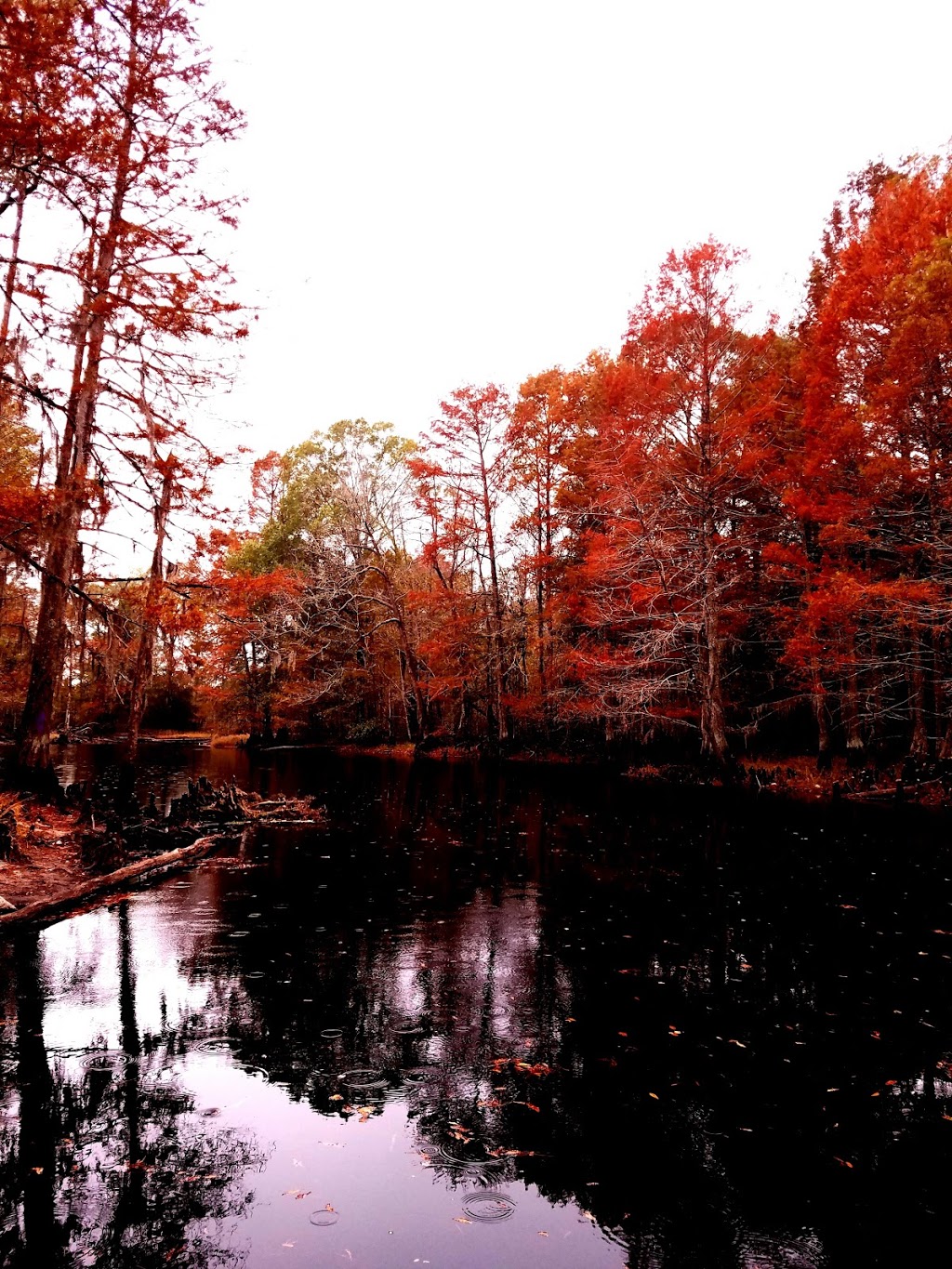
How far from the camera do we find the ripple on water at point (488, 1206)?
11.4 ft

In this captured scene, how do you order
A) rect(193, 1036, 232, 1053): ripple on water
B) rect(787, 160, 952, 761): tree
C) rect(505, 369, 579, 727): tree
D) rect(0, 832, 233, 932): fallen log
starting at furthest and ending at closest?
1. rect(505, 369, 579, 727): tree
2. rect(787, 160, 952, 761): tree
3. rect(0, 832, 233, 932): fallen log
4. rect(193, 1036, 232, 1053): ripple on water

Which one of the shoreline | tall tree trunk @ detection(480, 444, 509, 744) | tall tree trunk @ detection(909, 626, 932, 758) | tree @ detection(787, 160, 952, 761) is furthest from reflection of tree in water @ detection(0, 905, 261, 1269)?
tall tree trunk @ detection(480, 444, 509, 744)

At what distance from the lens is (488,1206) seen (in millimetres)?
3551

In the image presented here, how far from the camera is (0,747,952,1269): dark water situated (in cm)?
333

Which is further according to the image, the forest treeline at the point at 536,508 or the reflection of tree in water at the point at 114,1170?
the forest treeline at the point at 536,508

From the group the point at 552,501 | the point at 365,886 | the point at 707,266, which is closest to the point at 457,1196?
the point at 365,886

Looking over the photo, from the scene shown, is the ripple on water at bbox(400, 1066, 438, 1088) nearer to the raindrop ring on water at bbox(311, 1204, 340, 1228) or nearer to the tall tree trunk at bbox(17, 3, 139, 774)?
the raindrop ring on water at bbox(311, 1204, 340, 1228)

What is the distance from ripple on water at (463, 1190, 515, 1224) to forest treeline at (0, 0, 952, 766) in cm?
849

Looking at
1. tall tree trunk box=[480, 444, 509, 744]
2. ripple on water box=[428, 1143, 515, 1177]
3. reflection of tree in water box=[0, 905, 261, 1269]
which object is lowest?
ripple on water box=[428, 1143, 515, 1177]

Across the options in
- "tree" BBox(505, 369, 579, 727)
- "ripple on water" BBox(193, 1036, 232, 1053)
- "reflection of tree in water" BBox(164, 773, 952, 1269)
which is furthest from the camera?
"tree" BBox(505, 369, 579, 727)

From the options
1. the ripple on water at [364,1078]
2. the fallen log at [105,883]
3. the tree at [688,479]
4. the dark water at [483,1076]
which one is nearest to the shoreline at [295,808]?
the fallen log at [105,883]

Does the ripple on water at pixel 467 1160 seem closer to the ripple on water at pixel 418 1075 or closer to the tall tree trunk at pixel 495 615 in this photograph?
the ripple on water at pixel 418 1075

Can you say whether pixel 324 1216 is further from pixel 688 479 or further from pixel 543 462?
pixel 543 462

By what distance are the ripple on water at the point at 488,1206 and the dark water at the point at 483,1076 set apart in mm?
12
